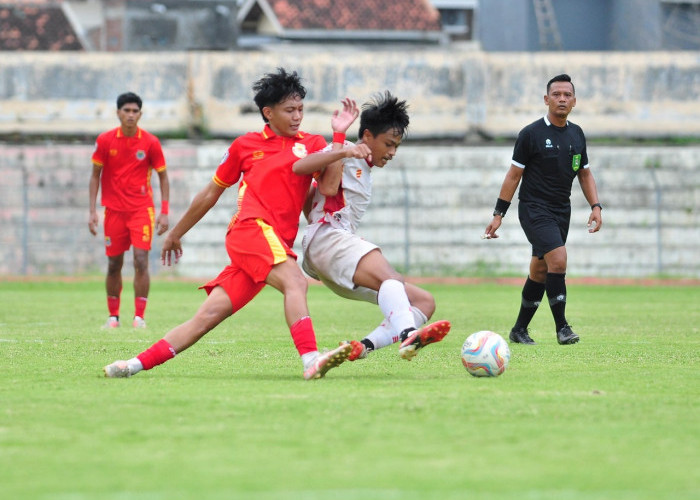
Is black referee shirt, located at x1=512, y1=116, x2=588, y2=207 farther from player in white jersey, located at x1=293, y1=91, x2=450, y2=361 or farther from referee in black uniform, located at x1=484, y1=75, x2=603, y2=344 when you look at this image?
player in white jersey, located at x1=293, y1=91, x2=450, y2=361

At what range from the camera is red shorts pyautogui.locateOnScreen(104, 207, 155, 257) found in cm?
1350

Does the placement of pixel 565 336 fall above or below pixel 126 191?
below

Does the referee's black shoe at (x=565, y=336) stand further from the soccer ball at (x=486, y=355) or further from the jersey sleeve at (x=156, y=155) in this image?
the jersey sleeve at (x=156, y=155)

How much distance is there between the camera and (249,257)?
7.41 m

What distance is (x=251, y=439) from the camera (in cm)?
508

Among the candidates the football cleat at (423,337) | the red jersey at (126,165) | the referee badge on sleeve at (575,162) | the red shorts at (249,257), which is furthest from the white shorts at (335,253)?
the red jersey at (126,165)

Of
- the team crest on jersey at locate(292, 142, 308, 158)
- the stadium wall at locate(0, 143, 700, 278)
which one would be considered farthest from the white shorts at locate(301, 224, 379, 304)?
the stadium wall at locate(0, 143, 700, 278)

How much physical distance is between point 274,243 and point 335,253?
65cm

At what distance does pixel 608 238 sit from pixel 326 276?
1882 cm

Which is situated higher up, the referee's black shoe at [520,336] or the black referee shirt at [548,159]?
the black referee shirt at [548,159]

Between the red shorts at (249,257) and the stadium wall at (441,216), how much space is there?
18222mm

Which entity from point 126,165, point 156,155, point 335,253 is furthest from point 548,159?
point 126,165

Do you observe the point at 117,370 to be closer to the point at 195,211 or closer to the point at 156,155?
the point at 195,211

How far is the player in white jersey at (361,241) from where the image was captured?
7.73 meters
